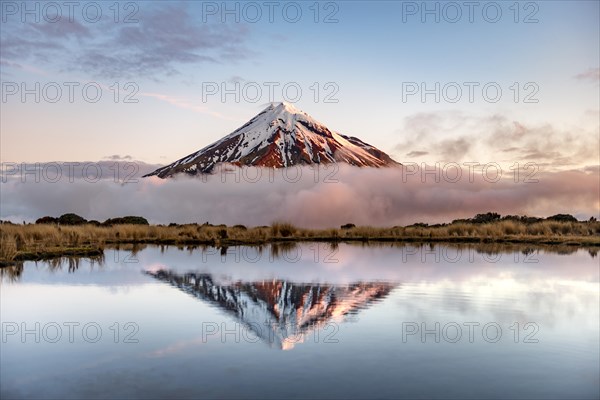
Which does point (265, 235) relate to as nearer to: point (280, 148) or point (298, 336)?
point (298, 336)

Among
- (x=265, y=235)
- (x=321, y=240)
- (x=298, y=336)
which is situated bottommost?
(x=298, y=336)

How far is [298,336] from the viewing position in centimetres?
934

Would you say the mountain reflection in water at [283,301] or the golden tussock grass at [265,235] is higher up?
the golden tussock grass at [265,235]

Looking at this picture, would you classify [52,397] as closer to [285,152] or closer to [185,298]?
[185,298]

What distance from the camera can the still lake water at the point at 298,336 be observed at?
6832mm

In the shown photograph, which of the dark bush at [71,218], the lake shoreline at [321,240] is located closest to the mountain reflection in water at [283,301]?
the lake shoreline at [321,240]

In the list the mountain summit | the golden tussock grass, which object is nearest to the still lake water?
the golden tussock grass

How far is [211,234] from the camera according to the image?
4203 cm

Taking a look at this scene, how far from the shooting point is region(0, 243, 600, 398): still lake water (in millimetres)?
6832

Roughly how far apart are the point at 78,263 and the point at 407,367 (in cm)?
1744

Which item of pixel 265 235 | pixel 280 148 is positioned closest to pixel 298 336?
pixel 265 235

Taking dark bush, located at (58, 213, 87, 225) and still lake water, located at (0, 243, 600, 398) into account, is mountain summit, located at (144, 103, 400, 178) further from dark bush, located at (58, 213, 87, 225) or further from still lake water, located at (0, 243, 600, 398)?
still lake water, located at (0, 243, 600, 398)

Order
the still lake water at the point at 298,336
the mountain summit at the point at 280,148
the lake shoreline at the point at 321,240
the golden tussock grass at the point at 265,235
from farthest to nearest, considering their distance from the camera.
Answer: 1. the mountain summit at the point at 280,148
2. the golden tussock grass at the point at 265,235
3. the lake shoreline at the point at 321,240
4. the still lake water at the point at 298,336

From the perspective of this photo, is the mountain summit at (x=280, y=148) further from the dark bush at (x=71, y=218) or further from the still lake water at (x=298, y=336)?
the still lake water at (x=298, y=336)
